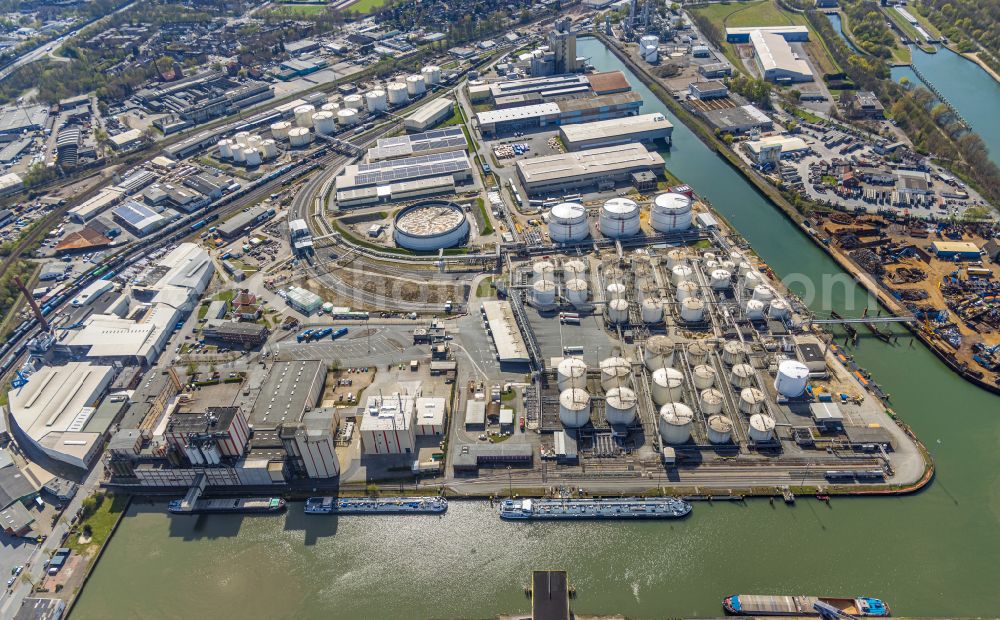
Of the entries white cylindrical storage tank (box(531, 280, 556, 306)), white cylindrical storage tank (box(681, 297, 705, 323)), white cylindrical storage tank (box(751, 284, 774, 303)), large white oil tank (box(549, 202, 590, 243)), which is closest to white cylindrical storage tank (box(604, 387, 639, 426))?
white cylindrical storage tank (box(681, 297, 705, 323))

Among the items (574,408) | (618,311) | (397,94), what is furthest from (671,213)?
(397,94)

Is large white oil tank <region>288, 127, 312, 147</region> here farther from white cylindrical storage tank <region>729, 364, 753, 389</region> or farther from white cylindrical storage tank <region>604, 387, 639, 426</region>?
white cylindrical storage tank <region>729, 364, 753, 389</region>

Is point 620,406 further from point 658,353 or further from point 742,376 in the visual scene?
point 742,376

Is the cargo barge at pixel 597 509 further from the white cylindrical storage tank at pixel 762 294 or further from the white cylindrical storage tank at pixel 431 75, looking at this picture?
the white cylindrical storage tank at pixel 431 75

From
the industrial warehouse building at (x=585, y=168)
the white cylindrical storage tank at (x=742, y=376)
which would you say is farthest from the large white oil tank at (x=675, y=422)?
the industrial warehouse building at (x=585, y=168)

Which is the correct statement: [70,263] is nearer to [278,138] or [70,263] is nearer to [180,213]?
[180,213]

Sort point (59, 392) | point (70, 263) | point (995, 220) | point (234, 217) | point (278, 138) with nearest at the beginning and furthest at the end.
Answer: point (59, 392), point (995, 220), point (70, 263), point (234, 217), point (278, 138)

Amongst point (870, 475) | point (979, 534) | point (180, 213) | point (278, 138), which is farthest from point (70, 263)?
point (979, 534)
